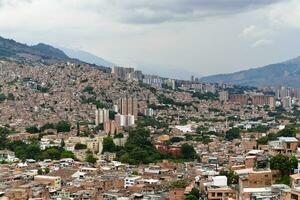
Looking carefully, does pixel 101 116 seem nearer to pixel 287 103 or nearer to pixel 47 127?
pixel 47 127

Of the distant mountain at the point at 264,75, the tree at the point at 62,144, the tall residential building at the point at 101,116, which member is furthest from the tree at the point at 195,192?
the distant mountain at the point at 264,75

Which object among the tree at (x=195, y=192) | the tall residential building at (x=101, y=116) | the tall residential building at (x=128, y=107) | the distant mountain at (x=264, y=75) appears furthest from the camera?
→ the distant mountain at (x=264, y=75)

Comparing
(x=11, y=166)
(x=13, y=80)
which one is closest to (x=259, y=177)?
(x=11, y=166)

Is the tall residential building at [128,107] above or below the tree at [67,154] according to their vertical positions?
above

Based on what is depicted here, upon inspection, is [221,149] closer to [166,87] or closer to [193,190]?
[193,190]

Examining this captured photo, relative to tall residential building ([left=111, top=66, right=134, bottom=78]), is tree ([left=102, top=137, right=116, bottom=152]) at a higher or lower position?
lower

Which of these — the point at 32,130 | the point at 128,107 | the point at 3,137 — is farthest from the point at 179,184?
the point at 128,107

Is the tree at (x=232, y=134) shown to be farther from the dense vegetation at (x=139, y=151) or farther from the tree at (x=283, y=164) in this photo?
the tree at (x=283, y=164)

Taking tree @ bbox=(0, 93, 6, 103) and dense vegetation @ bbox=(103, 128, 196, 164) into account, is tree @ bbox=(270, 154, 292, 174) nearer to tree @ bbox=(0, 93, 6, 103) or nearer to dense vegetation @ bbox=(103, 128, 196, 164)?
dense vegetation @ bbox=(103, 128, 196, 164)

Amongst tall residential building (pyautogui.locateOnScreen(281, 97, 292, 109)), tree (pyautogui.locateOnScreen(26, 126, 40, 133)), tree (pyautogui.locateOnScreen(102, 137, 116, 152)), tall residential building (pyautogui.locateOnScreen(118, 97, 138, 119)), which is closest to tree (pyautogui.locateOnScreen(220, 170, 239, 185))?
tree (pyautogui.locateOnScreen(102, 137, 116, 152))
